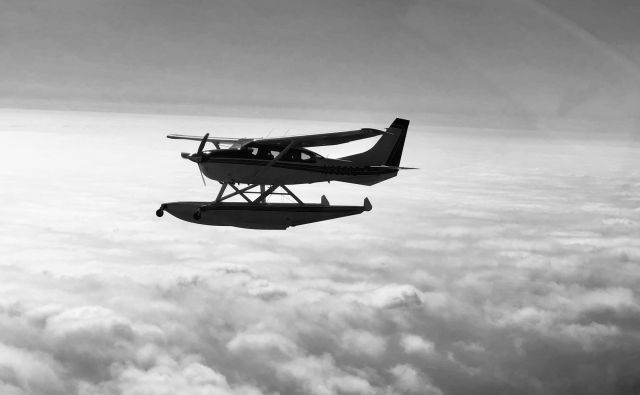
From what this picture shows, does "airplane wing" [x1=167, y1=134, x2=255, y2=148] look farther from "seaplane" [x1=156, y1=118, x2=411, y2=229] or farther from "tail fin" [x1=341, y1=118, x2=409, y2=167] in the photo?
"tail fin" [x1=341, y1=118, x2=409, y2=167]

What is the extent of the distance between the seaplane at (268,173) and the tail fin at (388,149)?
0.42ft

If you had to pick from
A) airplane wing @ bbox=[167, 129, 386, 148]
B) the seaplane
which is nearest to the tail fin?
the seaplane

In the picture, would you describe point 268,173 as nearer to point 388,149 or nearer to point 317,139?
point 317,139

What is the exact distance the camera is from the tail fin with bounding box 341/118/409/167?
3700 centimetres

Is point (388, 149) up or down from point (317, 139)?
up

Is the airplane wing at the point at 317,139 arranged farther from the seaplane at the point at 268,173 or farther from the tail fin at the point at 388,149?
the tail fin at the point at 388,149

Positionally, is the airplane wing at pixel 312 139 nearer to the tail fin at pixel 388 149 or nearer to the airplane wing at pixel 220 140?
the airplane wing at pixel 220 140

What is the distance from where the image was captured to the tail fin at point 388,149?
3700 cm

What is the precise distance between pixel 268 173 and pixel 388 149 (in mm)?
9587

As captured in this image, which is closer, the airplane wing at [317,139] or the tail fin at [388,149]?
the airplane wing at [317,139]

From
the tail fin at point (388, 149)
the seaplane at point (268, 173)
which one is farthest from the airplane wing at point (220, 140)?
the tail fin at point (388, 149)

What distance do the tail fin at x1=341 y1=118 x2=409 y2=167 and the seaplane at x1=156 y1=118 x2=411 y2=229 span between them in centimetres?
13

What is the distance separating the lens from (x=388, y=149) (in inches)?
1495

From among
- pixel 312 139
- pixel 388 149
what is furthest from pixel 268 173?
pixel 388 149
